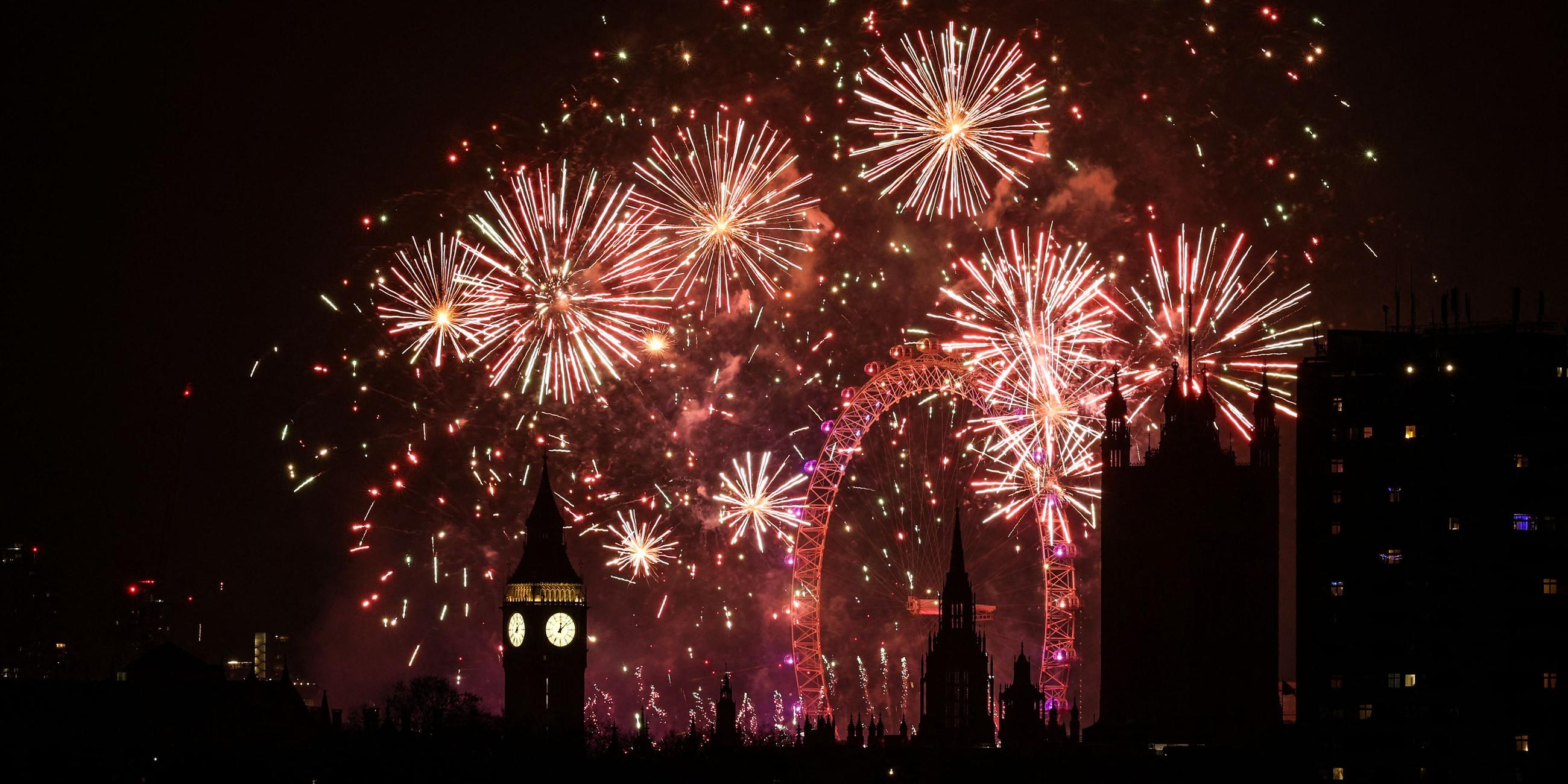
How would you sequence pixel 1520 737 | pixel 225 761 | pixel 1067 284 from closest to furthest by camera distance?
pixel 1520 737, pixel 1067 284, pixel 225 761

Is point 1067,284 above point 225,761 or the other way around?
above

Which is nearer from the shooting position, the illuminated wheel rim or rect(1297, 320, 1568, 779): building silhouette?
rect(1297, 320, 1568, 779): building silhouette

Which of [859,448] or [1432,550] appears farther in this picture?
[859,448]

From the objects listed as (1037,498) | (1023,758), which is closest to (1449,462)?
(1037,498)

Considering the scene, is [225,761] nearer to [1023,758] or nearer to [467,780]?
[467,780]

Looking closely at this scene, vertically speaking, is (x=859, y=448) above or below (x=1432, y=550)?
above

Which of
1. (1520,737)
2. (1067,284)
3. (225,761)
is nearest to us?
(1520,737)

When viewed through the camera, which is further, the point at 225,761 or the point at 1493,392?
the point at 225,761

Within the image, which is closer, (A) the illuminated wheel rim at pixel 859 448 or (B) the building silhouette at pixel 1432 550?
(B) the building silhouette at pixel 1432 550
